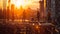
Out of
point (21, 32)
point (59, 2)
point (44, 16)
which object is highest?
point (59, 2)

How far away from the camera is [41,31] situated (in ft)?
10.0

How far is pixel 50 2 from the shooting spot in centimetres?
312

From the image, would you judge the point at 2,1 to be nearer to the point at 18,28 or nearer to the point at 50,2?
the point at 18,28

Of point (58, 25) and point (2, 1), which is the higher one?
point (2, 1)

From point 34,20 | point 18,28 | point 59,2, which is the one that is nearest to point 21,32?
point 18,28

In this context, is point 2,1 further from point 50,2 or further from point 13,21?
point 50,2

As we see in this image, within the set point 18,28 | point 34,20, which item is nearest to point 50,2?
point 34,20

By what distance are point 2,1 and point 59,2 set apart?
32.1 inches

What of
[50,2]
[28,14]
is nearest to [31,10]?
[28,14]

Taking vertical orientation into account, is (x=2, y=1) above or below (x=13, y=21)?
above

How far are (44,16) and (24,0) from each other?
0.37m

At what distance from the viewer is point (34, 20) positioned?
3.13 meters

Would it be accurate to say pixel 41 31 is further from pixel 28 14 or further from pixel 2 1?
pixel 2 1

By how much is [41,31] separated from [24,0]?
0.51 meters
